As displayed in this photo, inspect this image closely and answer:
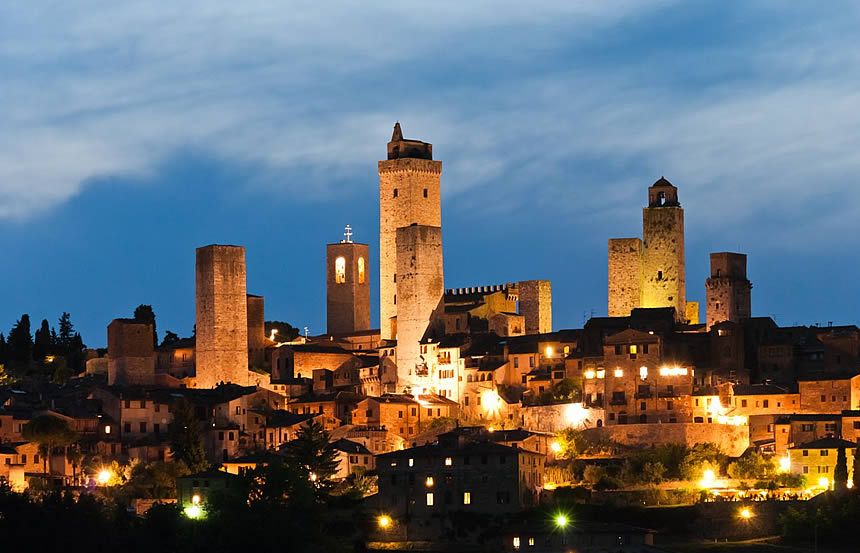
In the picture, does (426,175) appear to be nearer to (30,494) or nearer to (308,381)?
(308,381)

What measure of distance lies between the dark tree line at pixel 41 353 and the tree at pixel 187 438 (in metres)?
20.1

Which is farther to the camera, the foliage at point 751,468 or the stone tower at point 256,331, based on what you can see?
the stone tower at point 256,331

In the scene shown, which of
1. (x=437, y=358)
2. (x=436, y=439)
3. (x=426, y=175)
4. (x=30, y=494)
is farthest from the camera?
(x=426, y=175)

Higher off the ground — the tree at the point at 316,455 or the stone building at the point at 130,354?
the stone building at the point at 130,354

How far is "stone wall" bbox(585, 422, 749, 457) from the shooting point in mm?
91688

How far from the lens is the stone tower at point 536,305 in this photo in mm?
111375

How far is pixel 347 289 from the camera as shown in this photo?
119062 mm

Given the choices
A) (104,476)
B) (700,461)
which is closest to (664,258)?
(700,461)

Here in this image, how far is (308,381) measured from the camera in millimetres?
107938

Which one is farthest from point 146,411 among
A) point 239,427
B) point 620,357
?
point 620,357

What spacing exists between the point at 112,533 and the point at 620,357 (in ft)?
81.8

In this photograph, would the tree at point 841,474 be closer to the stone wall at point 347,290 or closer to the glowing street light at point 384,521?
the glowing street light at point 384,521

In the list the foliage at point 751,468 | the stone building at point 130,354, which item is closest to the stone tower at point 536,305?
the stone building at point 130,354

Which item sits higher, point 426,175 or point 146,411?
point 426,175
